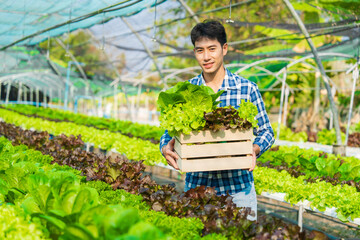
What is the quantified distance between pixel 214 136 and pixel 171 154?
13.1 inches

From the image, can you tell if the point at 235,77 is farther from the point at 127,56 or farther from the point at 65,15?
the point at 127,56

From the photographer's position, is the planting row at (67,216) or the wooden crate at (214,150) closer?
the planting row at (67,216)

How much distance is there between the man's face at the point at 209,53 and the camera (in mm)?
2574

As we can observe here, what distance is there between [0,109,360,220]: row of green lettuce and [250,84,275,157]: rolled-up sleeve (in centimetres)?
162

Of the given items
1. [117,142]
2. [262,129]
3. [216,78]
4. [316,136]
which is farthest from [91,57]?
[262,129]

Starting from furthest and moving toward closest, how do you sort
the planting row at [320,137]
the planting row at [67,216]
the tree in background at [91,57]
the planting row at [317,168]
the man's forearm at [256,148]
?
the tree in background at [91,57]
the planting row at [320,137]
the planting row at [317,168]
the man's forearm at [256,148]
the planting row at [67,216]

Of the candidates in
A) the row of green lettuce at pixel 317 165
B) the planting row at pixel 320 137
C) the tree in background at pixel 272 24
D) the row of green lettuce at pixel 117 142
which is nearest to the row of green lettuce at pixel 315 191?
the row of green lettuce at pixel 317 165

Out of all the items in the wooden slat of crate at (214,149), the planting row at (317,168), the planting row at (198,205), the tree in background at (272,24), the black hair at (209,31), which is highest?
the tree in background at (272,24)

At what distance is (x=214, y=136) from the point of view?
7.90ft

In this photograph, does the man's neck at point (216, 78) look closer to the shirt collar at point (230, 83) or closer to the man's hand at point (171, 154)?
the shirt collar at point (230, 83)

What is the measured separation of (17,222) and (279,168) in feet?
13.7

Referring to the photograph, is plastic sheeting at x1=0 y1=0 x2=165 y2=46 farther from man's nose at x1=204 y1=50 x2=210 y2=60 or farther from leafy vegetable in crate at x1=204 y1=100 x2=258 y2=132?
leafy vegetable in crate at x1=204 y1=100 x2=258 y2=132

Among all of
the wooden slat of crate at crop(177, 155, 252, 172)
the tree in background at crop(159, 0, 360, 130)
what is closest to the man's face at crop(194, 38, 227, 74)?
the wooden slat of crate at crop(177, 155, 252, 172)

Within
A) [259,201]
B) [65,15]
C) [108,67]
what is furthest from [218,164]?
[108,67]
